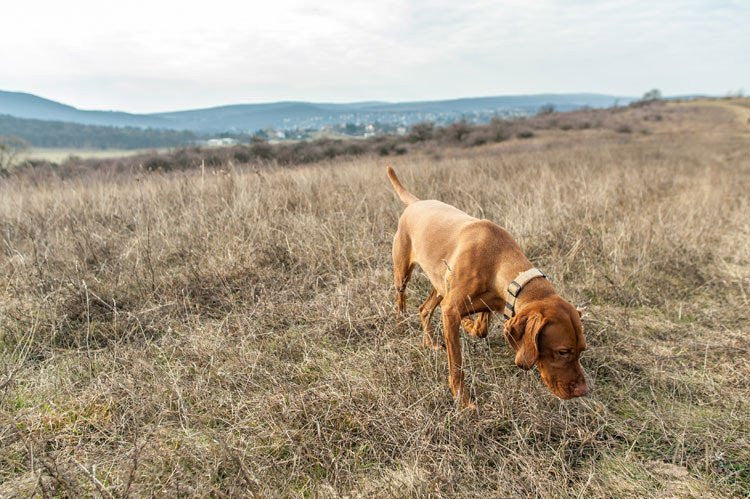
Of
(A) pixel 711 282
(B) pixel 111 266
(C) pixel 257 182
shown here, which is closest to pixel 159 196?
(C) pixel 257 182

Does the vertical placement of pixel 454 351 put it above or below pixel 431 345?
above

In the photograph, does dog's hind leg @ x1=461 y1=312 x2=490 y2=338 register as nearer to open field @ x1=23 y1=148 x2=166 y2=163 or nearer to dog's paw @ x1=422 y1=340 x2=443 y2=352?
dog's paw @ x1=422 y1=340 x2=443 y2=352

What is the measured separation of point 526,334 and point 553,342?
0.44 feet

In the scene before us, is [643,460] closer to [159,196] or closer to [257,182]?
[257,182]

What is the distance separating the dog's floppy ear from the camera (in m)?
2.06

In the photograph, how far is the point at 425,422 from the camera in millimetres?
2301

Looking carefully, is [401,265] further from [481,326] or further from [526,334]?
[526,334]

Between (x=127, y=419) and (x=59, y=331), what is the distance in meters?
1.41

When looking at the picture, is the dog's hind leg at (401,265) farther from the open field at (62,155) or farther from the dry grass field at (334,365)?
the open field at (62,155)

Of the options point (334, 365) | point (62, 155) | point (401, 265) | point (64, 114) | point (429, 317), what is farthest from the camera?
point (64, 114)

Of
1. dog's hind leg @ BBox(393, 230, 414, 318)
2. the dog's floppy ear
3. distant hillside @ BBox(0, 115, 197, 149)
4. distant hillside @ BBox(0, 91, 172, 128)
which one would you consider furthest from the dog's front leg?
distant hillside @ BBox(0, 91, 172, 128)

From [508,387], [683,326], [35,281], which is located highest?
[35,281]

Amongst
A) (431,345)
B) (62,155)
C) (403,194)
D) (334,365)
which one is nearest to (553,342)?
(431,345)

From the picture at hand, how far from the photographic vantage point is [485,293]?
8.64 feet
